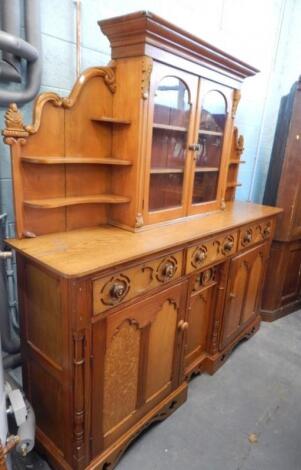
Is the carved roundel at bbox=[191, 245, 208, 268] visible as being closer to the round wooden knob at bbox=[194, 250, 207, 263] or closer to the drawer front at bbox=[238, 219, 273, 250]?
the round wooden knob at bbox=[194, 250, 207, 263]

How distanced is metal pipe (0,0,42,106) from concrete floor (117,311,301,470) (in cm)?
162

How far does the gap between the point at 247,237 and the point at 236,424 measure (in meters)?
1.02

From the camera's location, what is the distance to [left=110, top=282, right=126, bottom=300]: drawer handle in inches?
43.3

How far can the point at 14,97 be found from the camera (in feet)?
4.17

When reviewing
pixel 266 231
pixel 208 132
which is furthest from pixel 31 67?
pixel 266 231

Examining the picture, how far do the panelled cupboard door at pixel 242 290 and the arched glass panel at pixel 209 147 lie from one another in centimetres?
44

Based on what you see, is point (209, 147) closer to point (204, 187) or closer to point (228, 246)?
point (204, 187)

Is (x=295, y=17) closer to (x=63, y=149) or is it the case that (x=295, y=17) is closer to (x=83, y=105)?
(x=83, y=105)

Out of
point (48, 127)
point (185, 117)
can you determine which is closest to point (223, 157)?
point (185, 117)

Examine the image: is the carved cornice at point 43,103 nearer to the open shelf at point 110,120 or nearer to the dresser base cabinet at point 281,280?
the open shelf at point 110,120

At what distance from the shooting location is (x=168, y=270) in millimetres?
1331

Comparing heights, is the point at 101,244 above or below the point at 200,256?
above

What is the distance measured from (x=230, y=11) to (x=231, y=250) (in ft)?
5.80

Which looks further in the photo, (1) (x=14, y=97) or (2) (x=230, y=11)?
(2) (x=230, y=11)
